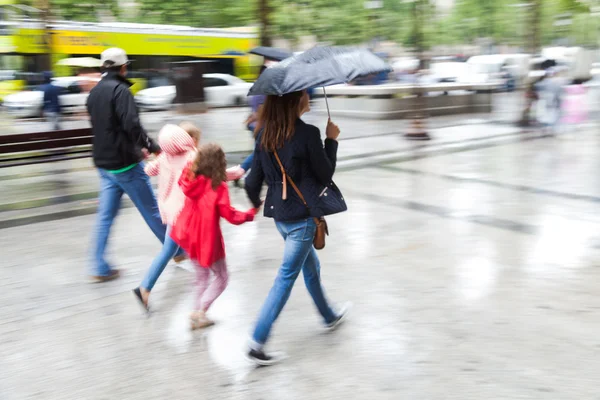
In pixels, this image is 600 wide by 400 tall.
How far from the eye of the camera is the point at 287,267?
12.0 feet

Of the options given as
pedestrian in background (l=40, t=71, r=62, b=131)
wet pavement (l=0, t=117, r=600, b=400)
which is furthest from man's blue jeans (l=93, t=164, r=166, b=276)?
pedestrian in background (l=40, t=71, r=62, b=131)

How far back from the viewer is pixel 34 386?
11.7 feet

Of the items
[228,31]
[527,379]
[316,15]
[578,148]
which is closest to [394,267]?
[527,379]

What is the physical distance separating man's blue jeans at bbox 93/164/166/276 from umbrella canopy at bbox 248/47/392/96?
1.95 m

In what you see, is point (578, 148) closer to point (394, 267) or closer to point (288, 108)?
point (394, 267)

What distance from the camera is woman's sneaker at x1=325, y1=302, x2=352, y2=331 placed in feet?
13.7

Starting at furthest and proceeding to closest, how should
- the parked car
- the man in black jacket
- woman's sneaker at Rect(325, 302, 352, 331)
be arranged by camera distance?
the parked car → the man in black jacket → woman's sneaker at Rect(325, 302, 352, 331)

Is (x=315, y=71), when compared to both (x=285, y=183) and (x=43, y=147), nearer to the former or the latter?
(x=285, y=183)

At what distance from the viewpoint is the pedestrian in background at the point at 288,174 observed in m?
3.49

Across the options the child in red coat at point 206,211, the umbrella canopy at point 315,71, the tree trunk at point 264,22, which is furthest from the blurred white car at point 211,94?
the umbrella canopy at point 315,71

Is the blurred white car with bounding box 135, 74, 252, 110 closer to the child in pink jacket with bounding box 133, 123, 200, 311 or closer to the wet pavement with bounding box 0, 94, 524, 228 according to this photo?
the wet pavement with bounding box 0, 94, 524, 228

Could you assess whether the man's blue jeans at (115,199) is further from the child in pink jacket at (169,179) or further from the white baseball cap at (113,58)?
the white baseball cap at (113,58)

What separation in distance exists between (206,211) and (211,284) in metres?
0.55

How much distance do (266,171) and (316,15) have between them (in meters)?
39.6
